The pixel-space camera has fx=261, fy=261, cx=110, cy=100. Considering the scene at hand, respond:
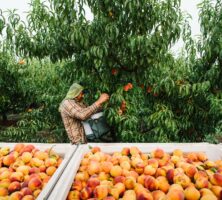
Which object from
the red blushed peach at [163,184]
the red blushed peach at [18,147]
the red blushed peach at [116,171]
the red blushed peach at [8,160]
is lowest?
the red blushed peach at [163,184]

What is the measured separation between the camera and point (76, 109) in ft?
10.8

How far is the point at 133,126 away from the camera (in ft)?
10.8

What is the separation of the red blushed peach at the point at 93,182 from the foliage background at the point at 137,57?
1.58 meters

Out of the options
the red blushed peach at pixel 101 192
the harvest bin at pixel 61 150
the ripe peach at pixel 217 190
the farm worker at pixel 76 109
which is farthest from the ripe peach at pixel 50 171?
the farm worker at pixel 76 109

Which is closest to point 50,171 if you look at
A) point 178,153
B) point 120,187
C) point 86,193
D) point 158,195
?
point 86,193

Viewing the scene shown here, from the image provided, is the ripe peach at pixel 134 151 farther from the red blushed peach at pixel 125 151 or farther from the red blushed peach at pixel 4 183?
the red blushed peach at pixel 4 183

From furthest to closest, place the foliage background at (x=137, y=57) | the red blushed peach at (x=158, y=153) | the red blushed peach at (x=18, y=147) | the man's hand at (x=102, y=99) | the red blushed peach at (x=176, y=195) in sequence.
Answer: the man's hand at (x=102, y=99) < the foliage background at (x=137, y=57) < the red blushed peach at (x=18, y=147) < the red blushed peach at (x=158, y=153) < the red blushed peach at (x=176, y=195)

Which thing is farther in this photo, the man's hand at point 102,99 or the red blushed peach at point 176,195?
the man's hand at point 102,99

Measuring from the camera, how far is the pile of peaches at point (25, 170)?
1521 millimetres

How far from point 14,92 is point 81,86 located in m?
4.59

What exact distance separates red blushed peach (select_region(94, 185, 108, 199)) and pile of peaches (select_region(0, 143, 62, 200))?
0.31 metres

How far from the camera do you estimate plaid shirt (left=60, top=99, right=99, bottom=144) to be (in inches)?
125

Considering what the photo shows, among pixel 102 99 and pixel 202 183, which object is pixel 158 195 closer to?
pixel 202 183

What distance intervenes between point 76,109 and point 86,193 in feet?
6.26
